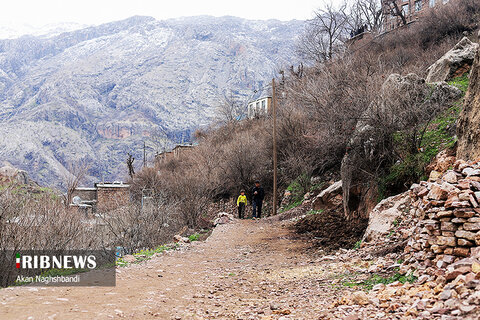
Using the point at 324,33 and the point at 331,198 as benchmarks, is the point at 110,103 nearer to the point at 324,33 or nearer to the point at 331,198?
the point at 324,33

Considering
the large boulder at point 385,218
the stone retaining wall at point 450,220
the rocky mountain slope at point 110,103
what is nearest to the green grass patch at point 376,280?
the stone retaining wall at point 450,220

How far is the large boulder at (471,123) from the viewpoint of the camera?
754cm

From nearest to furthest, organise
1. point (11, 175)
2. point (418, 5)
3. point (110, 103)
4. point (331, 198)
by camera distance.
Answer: point (331, 198), point (11, 175), point (418, 5), point (110, 103)

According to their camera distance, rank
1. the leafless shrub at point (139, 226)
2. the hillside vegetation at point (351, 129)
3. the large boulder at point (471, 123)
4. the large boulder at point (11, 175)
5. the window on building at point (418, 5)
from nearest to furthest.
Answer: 1. the large boulder at point (471, 123)
2. the hillside vegetation at point (351, 129)
3. the leafless shrub at point (139, 226)
4. the large boulder at point (11, 175)
5. the window on building at point (418, 5)

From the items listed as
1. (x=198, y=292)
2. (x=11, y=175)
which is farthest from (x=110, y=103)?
(x=198, y=292)

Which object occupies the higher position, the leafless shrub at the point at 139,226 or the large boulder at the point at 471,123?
the large boulder at the point at 471,123

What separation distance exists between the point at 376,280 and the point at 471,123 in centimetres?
404

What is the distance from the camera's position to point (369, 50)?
34.2 metres

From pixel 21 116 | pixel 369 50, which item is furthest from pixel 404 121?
pixel 21 116

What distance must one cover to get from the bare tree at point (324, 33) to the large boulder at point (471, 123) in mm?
40717

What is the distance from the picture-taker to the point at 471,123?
7848 millimetres

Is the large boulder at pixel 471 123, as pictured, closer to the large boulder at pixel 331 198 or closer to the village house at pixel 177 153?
the large boulder at pixel 331 198

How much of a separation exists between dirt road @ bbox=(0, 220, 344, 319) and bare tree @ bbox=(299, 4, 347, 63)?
135 ft

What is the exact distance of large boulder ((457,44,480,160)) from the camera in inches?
297
